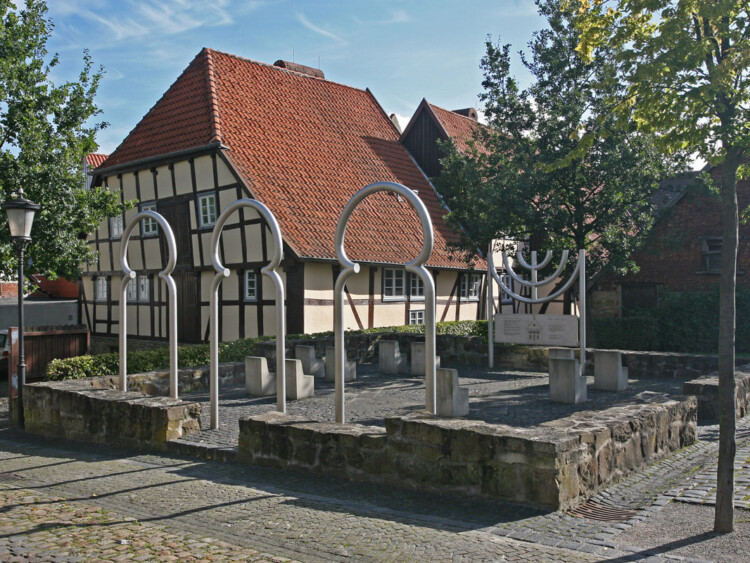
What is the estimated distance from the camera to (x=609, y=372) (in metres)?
13.7

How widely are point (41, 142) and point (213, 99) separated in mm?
6224

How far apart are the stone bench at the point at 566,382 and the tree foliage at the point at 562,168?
20.7ft

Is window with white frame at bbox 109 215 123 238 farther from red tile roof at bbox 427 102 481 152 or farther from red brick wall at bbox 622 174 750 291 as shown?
red brick wall at bbox 622 174 750 291

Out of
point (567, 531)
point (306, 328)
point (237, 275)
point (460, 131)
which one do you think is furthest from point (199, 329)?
point (567, 531)

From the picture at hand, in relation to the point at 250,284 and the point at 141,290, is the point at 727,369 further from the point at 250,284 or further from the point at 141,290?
the point at 141,290

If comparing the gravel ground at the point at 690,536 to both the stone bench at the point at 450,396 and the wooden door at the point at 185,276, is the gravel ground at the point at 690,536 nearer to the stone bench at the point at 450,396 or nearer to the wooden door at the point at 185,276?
the stone bench at the point at 450,396

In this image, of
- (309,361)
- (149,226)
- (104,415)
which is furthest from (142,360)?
(149,226)

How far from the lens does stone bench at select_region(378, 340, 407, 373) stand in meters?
16.6

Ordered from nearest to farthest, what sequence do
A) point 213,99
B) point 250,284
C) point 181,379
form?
1. point 181,379
2. point 250,284
3. point 213,99

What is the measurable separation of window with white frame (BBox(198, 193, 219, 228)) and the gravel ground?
16787 millimetres

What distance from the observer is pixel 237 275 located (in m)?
20.4

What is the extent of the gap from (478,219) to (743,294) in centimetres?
906

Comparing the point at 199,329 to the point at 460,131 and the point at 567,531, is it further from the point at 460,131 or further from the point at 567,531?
the point at 567,531

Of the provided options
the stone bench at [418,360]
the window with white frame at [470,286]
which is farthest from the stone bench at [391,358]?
the window with white frame at [470,286]
